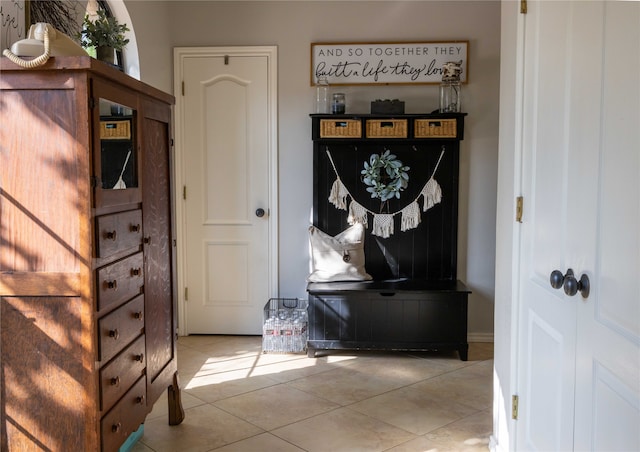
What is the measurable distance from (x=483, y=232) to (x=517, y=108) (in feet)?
7.41

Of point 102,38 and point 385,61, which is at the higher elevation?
point 385,61

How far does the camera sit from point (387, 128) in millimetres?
4328

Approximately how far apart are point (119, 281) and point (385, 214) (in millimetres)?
2568

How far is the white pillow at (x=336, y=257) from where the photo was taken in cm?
438

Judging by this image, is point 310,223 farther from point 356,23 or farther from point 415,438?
point 415,438

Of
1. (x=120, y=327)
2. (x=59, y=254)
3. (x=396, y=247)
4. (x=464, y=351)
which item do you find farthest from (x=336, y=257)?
(x=59, y=254)

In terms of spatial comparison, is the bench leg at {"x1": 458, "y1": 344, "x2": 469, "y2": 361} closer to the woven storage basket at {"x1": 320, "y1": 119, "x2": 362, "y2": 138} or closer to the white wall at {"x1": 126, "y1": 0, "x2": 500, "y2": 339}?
the white wall at {"x1": 126, "y1": 0, "x2": 500, "y2": 339}

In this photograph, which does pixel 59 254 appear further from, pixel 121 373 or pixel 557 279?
pixel 557 279

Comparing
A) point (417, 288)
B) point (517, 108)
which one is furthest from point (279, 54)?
point (517, 108)

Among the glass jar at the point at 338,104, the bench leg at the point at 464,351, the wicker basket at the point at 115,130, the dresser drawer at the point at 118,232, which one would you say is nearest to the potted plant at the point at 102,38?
the wicker basket at the point at 115,130

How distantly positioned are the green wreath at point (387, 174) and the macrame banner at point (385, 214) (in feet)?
0.44

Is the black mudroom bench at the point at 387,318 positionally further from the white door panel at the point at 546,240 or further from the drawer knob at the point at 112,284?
the drawer knob at the point at 112,284

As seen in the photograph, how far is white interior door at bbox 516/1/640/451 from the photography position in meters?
1.46

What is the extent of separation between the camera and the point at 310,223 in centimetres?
462
